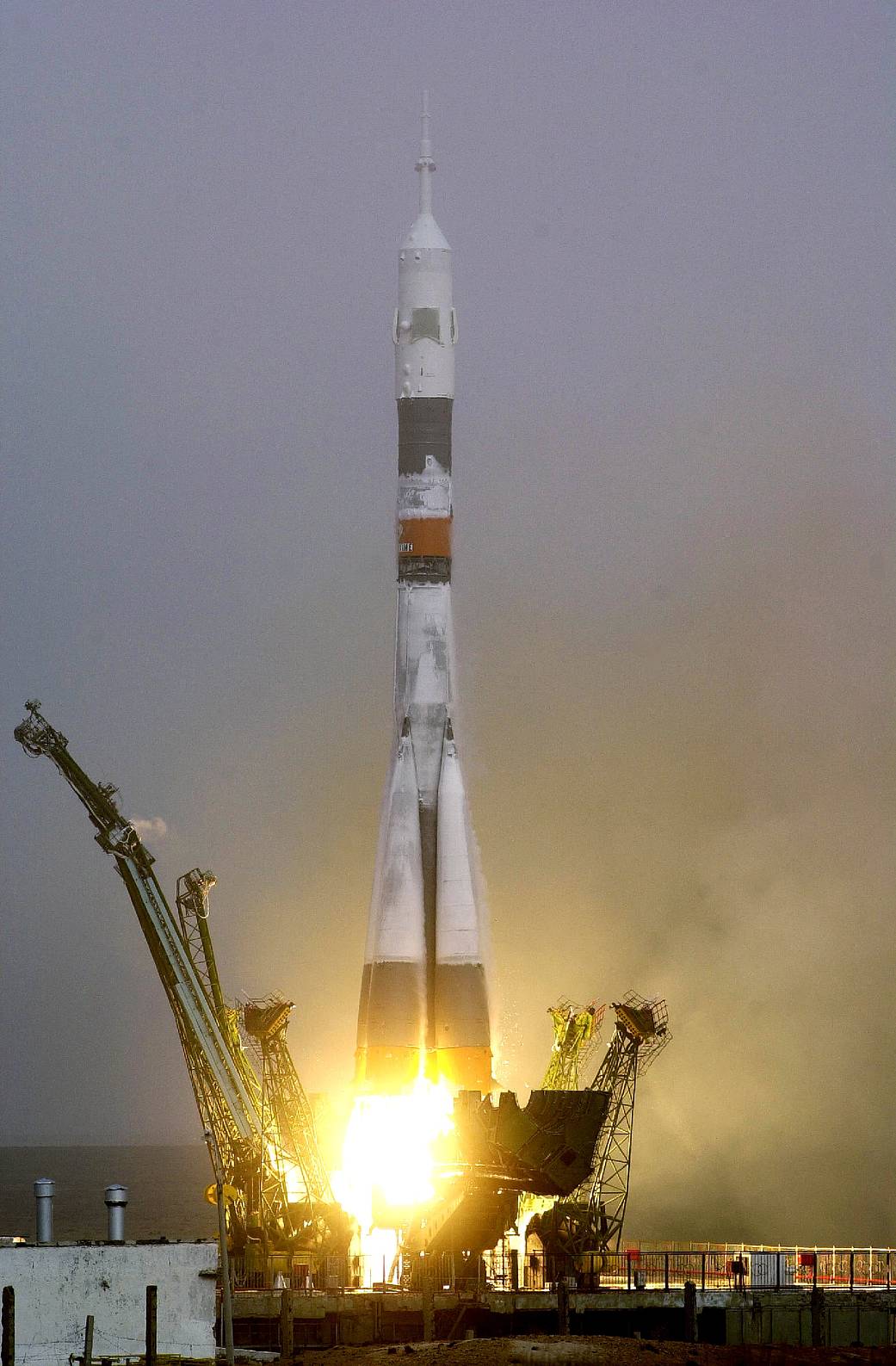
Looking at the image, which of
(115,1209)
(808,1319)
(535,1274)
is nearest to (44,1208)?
(115,1209)

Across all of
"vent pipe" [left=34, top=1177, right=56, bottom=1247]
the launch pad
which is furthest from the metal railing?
"vent pipe" [left=34, top=1177, right=56, bottom=1247]

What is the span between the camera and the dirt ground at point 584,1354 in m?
65.2

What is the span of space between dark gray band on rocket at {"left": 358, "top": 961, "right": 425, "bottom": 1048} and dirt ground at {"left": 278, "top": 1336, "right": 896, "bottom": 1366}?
14.3 m

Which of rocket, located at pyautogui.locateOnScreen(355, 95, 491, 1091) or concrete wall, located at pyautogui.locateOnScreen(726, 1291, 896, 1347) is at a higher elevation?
rocket, located at pyautogui.locateOnScreen(355, 95, 491, 1091)

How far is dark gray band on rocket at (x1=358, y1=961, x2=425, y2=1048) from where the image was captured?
273 ft

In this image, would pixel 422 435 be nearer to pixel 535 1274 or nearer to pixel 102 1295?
pixel 535 1274

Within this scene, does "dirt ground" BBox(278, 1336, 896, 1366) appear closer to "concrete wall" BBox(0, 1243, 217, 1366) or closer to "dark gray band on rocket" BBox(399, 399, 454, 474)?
"concrete wall" BBox(0, 1243, 217, 1366)

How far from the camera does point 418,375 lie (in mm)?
85438

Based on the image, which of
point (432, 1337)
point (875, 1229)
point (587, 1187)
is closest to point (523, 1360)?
point (432, 1337)

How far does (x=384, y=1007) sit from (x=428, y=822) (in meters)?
7.28

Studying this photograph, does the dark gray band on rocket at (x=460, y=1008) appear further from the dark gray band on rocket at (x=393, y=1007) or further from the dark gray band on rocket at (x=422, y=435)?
the dark gray band on rocket at (x=422, y=435)

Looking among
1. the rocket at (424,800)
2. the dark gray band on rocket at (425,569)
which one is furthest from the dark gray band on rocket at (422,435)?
the dark gray band on rocket at (425,569)

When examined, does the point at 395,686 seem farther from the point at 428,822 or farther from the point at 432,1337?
the point at 432,1337

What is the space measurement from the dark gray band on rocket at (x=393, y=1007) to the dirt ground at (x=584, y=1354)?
14309mm
